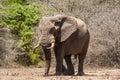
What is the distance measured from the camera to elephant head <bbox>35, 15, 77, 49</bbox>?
1959cm

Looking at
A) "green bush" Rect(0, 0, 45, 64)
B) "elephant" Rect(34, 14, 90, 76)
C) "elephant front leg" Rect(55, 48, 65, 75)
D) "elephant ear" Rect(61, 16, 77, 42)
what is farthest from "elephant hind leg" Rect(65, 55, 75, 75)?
"green bush" Rect(0, 0, 45, 64)

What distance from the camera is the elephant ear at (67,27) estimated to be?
2080cm

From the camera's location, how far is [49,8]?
109 ft

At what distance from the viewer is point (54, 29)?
20203 millimetres

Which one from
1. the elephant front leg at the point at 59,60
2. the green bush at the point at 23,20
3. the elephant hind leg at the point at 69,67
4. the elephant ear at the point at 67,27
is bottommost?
the green bush at the point at 23,20

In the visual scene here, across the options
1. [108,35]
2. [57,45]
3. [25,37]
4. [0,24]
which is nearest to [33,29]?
[25,37]

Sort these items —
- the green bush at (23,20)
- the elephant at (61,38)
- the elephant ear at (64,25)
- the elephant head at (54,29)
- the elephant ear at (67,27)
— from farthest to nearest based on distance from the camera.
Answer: the green bush at (23,20) → the elephant ear at (67,27) → the elephant ear at (64,25) → the elephant at (61,38) → the elephant head at (54,29)

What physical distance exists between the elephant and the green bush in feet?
33.9

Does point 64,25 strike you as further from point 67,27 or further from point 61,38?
point 61,38

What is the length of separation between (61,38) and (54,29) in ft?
2.22

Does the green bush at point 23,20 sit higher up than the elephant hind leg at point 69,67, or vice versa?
the elephant hind leg at point 69,67

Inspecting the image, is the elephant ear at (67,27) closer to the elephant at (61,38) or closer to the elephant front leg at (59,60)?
the elephant at (61,38)

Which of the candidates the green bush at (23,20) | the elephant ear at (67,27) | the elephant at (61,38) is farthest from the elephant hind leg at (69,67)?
the green bush at (23,20)

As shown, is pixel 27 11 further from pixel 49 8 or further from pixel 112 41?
pixel 112 41
